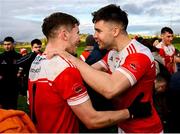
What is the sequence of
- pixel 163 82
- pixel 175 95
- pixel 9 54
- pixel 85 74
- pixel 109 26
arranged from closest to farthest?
1. pixel 85 74
2. pixel 109 26
3. pixel 175 95
4. pixel 163 82
5. pixel 9 54

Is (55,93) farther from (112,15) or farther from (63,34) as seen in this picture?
(112,15)

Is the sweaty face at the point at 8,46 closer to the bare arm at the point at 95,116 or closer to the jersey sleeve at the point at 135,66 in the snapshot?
the jersey sleeve at the point at 135,66

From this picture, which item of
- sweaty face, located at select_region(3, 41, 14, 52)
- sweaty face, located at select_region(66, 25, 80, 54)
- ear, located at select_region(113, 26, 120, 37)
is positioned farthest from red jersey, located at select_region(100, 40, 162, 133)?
sweaty face, located at select_region(3, 41, 14, 52)

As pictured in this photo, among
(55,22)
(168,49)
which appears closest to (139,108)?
(55,22)

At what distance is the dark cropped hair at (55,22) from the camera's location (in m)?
3.29

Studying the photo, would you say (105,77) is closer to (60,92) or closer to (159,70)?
(60,92)

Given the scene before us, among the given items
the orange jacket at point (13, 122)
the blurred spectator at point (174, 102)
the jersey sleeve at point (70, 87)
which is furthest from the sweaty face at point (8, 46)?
the orange jacket at point (13, 122)

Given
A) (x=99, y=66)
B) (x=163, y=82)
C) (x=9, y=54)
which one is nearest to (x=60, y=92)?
(x=99, y=66)

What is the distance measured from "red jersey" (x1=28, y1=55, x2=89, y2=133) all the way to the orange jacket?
400 millimetres

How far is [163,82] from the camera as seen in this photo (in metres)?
5.67

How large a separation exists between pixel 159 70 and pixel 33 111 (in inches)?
115

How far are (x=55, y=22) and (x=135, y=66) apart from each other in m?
0.78

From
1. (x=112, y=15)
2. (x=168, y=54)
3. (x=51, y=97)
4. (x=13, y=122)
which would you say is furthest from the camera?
(x=168, y=54)

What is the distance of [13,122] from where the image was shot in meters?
2.57
